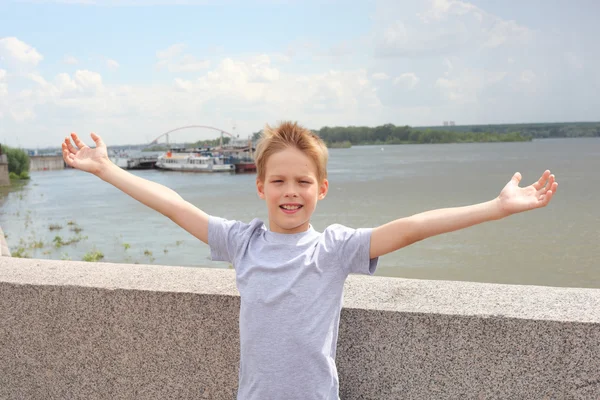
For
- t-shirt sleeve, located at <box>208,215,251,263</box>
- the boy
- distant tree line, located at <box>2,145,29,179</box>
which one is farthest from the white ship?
the boy

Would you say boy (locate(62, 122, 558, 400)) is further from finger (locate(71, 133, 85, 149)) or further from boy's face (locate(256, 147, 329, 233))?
finger (locate(71, 133, 85, 149))

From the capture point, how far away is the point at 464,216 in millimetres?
2088

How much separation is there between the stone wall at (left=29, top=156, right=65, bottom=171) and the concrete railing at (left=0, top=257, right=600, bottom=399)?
114 metres

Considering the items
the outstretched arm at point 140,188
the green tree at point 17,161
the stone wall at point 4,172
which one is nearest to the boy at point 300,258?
the outstretched arm at point 140,188

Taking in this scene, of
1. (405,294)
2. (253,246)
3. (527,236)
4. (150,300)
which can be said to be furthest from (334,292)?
(527,236)

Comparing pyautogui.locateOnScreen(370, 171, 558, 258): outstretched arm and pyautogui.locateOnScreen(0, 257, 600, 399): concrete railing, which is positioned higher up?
pyautogui.locateOnScreen(370, 171, 558, 258): outstretched arm

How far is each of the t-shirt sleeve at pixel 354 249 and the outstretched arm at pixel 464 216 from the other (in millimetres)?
26

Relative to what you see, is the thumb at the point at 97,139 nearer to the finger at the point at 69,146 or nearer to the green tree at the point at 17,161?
the finger at the point at 69,146

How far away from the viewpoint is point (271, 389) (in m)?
2.14

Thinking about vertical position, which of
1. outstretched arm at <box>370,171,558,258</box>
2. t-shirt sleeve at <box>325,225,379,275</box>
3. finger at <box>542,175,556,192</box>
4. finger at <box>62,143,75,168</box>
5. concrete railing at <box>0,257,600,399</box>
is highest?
finger at <box>62,143,75,168</box>

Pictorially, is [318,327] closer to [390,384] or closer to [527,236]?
[390,384]

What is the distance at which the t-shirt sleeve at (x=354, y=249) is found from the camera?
218 cm

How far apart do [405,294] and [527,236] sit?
27.1m

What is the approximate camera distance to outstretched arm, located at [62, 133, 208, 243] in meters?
2.41
